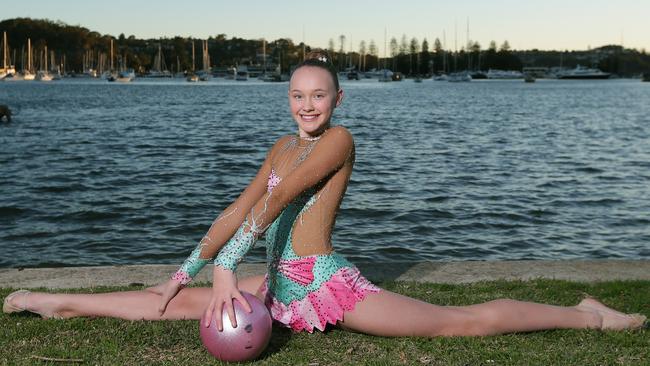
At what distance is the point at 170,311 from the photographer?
5848 millimetres

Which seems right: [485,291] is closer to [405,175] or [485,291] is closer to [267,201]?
[267,201]

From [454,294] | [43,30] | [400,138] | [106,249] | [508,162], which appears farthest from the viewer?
[43,30]

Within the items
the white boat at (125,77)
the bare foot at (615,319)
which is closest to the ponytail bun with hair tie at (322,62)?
the bare foot at (615,319)

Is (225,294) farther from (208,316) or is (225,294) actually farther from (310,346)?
(310,346)

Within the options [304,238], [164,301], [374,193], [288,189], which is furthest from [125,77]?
[288,189]

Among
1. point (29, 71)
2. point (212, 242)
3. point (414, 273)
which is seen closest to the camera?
point (212, 242)

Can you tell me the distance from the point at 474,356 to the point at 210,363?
65.1 inches

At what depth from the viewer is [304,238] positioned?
535 cm

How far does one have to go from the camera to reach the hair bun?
212 inches

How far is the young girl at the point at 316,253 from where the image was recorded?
5160 mm

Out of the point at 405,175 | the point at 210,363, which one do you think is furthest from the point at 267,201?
the point at 405,175

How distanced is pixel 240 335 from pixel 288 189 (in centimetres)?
93

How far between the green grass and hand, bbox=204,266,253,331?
15.4 inches

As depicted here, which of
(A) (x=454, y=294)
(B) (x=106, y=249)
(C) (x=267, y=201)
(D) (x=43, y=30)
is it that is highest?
(D) (x=43, y=30)
